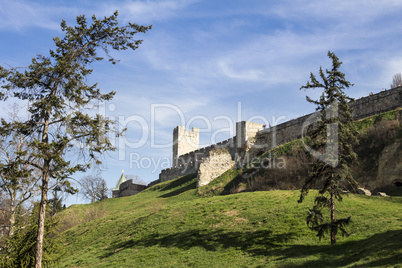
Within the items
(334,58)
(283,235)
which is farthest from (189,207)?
(334,58)

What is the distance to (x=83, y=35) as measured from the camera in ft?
56.2

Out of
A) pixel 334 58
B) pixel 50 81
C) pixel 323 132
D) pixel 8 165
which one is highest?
pixel 334 58

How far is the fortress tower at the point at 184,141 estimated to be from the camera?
69375 mm

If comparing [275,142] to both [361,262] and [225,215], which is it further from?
[361,262]

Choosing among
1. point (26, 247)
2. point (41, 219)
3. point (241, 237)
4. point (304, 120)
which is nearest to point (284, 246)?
point (241, 237)

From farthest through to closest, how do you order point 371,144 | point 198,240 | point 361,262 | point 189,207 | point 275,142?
1. point 275,142
2. point 371,144
3. point 189,207
4. point 198,240
5. point 361,262

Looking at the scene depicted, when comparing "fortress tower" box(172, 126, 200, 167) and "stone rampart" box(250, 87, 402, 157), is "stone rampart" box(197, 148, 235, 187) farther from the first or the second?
"fortress tower" box(172, 126, 200, 167)

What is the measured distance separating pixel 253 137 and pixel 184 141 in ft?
75.3

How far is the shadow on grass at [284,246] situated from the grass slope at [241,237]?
3cm

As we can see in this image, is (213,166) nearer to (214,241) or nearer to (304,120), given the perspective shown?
(304,120)

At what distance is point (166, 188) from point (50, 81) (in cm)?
3512

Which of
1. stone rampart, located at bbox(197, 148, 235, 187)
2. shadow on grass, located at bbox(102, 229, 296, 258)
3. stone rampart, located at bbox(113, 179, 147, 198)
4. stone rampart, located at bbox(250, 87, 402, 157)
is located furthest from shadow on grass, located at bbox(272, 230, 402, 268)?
stone rampart, located at bbox(113, 179, 147, 198)

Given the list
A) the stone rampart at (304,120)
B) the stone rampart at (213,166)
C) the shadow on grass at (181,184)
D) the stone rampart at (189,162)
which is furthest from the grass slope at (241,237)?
the stone rampart at (189,162)

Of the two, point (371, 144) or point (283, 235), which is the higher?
point (371, 144)
